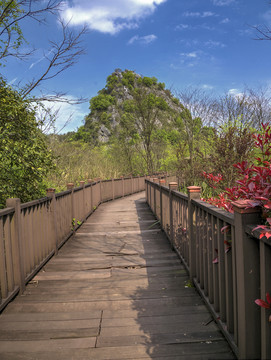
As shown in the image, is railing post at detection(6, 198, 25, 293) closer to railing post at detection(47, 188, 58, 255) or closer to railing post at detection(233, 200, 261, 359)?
railing post at detection(47, 188, 58, 255)

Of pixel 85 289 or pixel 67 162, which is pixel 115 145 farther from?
Result: pixel 85 289

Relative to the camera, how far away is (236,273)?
1.95m

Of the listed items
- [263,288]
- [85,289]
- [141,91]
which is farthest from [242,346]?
[141,91]

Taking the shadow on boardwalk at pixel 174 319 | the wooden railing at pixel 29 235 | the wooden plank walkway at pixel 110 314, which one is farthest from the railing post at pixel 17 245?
the shadow on boardwalk at pixel 174 319

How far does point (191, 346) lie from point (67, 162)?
12.8 meters

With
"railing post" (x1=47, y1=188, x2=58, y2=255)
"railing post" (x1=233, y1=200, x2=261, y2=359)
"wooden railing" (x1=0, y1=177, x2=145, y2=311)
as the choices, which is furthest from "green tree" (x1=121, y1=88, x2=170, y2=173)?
"railing post" (x1=233, y1=200, x2=261, y2=359)

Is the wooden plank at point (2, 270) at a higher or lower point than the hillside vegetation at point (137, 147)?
lower

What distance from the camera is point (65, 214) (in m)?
5.80

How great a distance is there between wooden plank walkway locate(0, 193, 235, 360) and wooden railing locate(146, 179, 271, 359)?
9.4 inches

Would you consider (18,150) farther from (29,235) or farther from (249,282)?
(249,282)

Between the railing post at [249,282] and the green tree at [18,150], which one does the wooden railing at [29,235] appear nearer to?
the green tree at [18,150]

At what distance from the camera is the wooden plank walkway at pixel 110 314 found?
2.20 metres

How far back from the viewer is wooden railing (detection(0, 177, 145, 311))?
2957mm

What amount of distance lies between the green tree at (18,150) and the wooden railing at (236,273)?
2.89m
